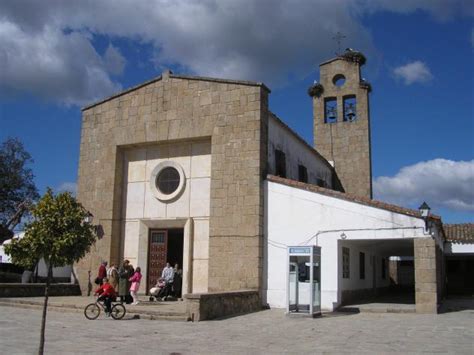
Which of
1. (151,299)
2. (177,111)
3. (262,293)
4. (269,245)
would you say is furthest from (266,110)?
(151,299)

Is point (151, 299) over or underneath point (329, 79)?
underneath

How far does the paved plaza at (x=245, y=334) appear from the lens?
30.8ft

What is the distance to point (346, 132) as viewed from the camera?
97.8 feet

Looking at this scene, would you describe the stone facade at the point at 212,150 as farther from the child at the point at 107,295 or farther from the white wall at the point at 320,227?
the child at the point at 107,295

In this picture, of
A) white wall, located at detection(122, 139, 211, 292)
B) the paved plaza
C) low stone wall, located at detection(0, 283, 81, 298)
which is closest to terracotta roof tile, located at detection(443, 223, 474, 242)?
the paved plaza

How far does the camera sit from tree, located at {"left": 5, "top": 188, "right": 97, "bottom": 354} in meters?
8.27

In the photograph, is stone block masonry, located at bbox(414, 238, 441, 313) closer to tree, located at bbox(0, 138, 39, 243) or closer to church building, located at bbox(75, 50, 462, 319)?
church building, located at bbox(75, 50, 462, 319)

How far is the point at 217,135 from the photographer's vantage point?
59.8 ft

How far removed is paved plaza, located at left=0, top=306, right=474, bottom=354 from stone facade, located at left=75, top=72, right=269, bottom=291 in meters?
3.02

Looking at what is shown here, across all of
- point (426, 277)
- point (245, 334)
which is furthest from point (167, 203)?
point (426, 277)

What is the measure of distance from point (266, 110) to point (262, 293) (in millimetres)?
6193

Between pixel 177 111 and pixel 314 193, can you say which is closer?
pixel 314 193

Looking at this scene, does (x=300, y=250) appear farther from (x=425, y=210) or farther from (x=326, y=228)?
(x=425, y=210)

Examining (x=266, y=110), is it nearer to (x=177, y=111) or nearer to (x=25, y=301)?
(x=177, y=111)
